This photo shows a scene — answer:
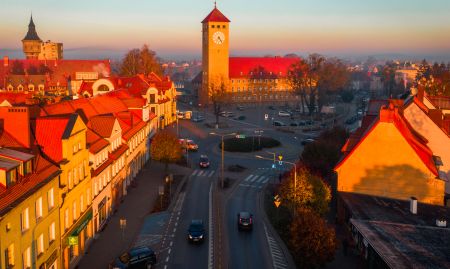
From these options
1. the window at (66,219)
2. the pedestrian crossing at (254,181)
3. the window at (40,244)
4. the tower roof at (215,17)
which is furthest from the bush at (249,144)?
the tower roof at (215,17)

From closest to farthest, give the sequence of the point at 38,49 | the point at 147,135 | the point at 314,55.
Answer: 1. the point at 147,135
2. the point at 314,55
3. the point at 38,49

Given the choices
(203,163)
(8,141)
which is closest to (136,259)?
(8,141)

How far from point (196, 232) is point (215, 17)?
98.4 meters

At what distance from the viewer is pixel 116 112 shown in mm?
58719

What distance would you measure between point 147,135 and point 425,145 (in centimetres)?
3557

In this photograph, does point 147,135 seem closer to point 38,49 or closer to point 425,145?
point 425,145

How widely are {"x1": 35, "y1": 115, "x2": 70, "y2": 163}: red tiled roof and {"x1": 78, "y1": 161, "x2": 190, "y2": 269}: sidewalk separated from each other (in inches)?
299

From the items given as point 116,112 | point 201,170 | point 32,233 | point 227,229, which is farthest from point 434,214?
point 116,112

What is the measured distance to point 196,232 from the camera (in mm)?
37219

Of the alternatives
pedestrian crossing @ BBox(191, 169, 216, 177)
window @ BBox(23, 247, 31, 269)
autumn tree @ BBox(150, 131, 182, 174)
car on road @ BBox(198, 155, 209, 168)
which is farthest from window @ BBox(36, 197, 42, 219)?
car on road @ BBox(198, 155, 209, 168)

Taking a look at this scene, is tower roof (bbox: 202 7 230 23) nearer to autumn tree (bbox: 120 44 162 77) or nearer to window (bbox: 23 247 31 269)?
autumn tree (bbox: 120 44 162 77)

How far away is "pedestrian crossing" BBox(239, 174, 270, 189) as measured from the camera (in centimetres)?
5484

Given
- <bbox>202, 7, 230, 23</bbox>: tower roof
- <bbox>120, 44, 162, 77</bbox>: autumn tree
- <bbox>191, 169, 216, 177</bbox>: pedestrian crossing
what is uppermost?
<bbox>202, 7, 230, 23</bbox>: tower roof

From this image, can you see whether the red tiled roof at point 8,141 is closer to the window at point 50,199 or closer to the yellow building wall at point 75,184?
the yellow building wall at point 75,184
